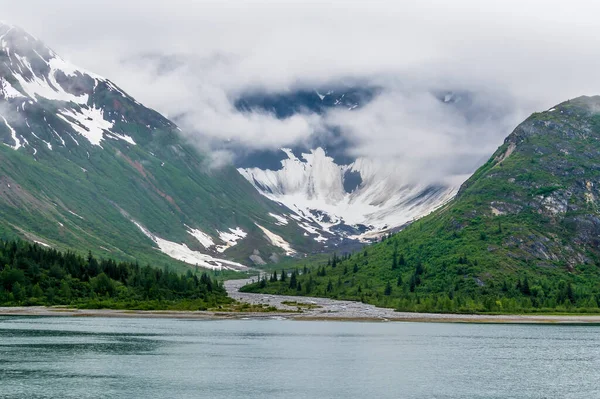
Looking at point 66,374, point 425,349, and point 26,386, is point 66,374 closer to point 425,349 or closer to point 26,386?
point 26,386

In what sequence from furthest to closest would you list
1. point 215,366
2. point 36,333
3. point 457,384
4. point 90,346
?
1. point 36,333
2. point 90,346
3. point 215,366
4. point 457,384

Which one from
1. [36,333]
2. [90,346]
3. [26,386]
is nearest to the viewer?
[26,386]

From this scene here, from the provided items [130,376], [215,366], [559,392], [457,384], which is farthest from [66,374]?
[559,392]

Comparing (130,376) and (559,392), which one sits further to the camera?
(130,376)

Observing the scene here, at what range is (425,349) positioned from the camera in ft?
541

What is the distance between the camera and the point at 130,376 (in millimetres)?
119812

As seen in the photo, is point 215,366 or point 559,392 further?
point 215,366

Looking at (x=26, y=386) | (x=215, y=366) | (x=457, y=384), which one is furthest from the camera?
(x=215, y=366)

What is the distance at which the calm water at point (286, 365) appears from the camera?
110250mm

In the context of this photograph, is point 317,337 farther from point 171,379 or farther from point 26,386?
point 26,386

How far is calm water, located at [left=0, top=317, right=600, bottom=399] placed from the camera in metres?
110

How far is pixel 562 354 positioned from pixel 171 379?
81.2m

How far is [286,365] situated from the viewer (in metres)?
135

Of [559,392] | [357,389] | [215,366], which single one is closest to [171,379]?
[215,366]
